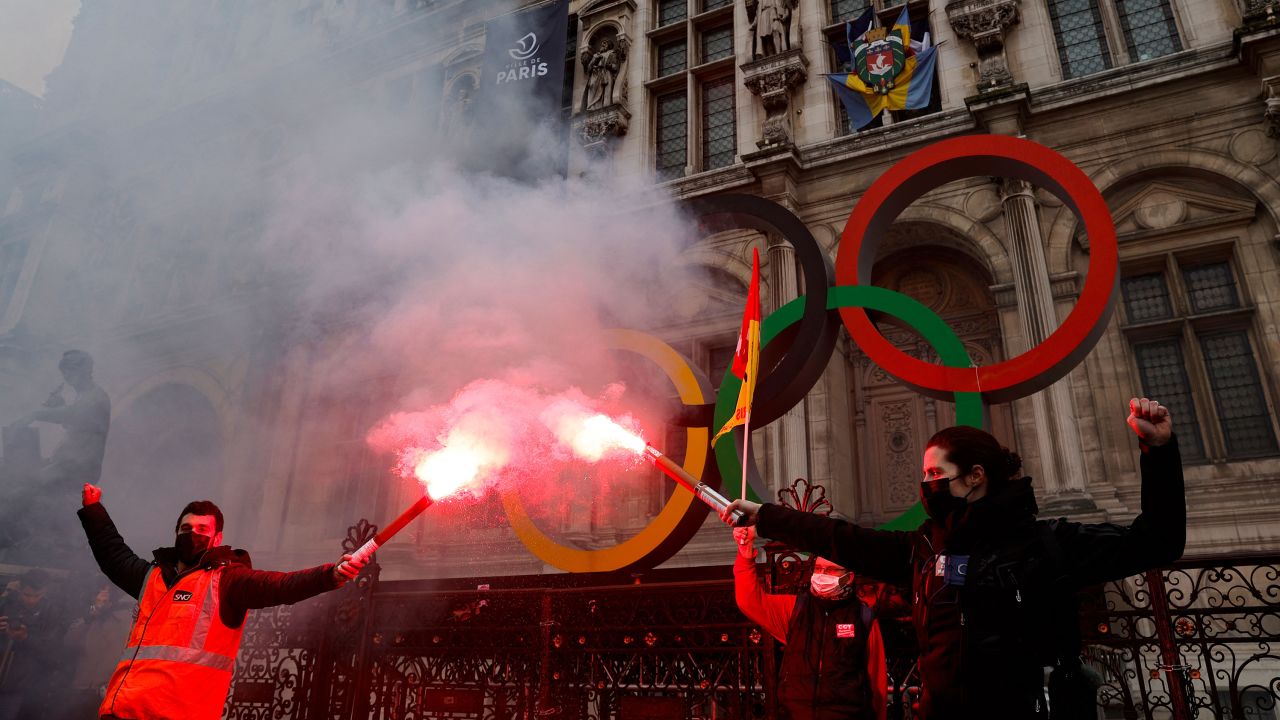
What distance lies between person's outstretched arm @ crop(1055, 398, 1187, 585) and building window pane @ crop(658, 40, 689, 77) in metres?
14.2

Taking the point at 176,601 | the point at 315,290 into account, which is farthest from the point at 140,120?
the point at 176,601

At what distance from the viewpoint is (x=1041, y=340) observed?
9859 millimetres

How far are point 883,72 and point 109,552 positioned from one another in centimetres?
1226

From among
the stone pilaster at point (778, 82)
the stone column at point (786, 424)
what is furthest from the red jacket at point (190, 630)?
the stone pilaster at point (778, 82)

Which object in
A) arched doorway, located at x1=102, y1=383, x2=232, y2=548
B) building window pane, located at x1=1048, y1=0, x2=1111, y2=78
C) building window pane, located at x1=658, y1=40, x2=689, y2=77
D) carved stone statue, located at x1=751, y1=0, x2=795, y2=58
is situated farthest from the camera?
arched doorway, located at x1=102, y1=383, x2=232, y2=548

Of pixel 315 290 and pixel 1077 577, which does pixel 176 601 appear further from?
pixel 315 290

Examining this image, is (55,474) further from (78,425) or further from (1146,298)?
(1146,298)

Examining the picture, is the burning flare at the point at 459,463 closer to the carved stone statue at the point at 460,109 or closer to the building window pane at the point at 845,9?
the carved stone statue at the point at 460,109

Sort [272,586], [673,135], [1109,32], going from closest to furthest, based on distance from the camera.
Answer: [272,586], [1109,32], [673,135]

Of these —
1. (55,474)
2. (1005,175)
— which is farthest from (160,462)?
(1005,175)

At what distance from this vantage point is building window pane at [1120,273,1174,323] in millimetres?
10367

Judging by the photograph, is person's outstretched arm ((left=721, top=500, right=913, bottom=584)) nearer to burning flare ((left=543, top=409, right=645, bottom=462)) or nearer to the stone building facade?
burning flare ((left=543, top=409, right=645, bottom=462))

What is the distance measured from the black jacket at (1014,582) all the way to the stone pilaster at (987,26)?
35.3 feet

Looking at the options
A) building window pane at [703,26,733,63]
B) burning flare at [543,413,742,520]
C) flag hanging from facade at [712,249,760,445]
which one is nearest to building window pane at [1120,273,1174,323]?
flag hanging from facade at [712,249,760,445]
